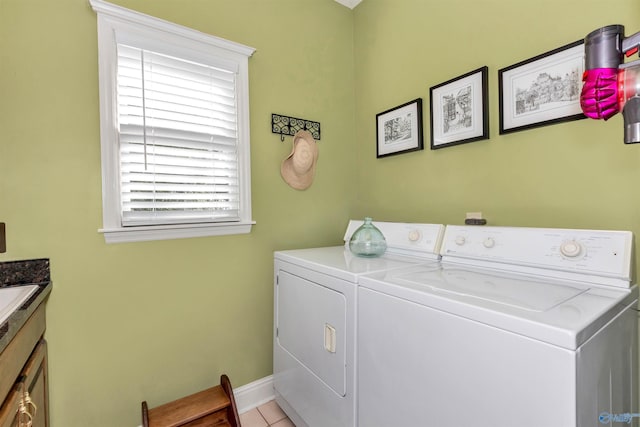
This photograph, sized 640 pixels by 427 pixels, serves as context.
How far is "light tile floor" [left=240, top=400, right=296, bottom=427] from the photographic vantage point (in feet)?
5.67

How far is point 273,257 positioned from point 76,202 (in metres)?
1.08

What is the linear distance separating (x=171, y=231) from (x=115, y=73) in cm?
83

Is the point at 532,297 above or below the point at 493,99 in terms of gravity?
below

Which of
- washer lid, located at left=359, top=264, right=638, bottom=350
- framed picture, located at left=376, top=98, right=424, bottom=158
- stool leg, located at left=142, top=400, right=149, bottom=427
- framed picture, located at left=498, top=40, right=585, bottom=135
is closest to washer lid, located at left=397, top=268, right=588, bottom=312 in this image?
washer lid, located at left=359, top=264, right=638, bottom=350

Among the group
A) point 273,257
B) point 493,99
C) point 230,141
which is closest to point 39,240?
point 230,141

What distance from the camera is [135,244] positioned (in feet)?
5.08

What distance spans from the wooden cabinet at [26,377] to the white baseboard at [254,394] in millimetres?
917

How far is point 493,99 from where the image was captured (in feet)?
4.98

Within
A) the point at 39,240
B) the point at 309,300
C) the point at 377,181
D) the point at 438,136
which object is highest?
the point at 438,136

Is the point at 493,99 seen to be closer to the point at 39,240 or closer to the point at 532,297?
the point at 532,297

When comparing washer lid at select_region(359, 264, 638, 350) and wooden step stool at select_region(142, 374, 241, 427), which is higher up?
washer lid at select_region(359, 264, 638, 350)

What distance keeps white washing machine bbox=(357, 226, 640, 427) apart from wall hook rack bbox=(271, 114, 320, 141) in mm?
1233

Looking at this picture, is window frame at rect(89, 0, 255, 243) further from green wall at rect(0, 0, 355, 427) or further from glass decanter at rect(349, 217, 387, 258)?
glass decanter at rect(349, 217, 387, 258)

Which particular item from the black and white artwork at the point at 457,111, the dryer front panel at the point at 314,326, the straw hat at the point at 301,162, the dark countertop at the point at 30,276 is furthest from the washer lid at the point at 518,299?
the dark countertop at the point at 30,276
